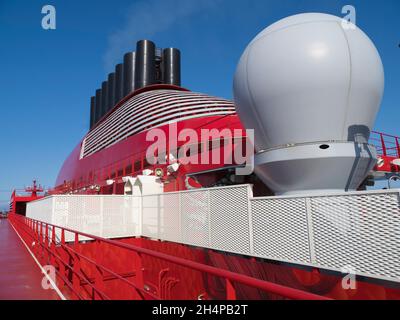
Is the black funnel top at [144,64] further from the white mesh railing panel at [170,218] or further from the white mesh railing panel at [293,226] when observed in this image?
the white mesh railing panel at [170,218]

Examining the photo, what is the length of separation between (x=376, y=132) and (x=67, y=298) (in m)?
10.5

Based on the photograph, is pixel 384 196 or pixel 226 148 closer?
pixel 384 196

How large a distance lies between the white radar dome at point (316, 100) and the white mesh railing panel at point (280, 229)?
2.81 feet

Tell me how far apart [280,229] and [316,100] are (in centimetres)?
256

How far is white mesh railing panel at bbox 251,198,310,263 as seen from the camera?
16.0ft

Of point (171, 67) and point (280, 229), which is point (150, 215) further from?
point (171, 67)

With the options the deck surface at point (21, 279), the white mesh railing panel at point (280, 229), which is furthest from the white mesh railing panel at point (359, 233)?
the deck surface at point (21, 279)

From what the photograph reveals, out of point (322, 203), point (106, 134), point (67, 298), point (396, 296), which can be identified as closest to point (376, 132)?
point (322, 203)

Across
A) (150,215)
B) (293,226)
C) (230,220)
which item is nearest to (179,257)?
(230,220)

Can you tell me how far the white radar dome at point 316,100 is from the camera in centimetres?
543

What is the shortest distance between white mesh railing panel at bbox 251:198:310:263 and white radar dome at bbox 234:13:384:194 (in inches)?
33.7

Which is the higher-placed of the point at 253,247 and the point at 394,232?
the point at 394,232

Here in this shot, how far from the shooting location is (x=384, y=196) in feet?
13.1

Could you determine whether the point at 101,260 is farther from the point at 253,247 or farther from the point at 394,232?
the point at 394,232
